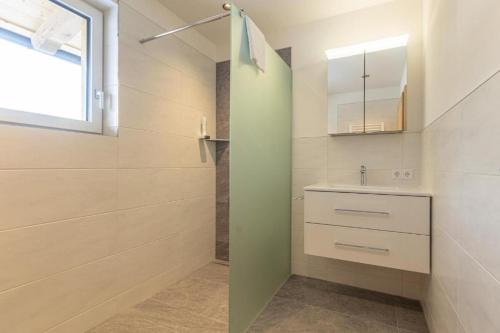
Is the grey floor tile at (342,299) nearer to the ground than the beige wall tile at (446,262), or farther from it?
nearer to the ground

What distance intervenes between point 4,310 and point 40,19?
156 centimetres

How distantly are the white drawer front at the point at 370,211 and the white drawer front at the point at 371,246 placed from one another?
44 mm

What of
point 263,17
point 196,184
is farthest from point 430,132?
point 196,184

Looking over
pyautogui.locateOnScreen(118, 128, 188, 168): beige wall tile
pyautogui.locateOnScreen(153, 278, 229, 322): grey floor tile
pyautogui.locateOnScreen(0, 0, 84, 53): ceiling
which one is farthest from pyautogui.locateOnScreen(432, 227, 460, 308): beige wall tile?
pyautogui.locateOnScreen(0, 0, 84, 53): ceiling

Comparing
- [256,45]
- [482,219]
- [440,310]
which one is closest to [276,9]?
[256,45]

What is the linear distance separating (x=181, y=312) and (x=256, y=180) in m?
1.07

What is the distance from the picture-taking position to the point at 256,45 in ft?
5.12

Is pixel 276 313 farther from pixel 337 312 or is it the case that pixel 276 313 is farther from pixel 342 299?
pixel 342 299

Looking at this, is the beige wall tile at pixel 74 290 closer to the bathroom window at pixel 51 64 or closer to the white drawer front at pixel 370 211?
the bathroom window at pixel 51 64

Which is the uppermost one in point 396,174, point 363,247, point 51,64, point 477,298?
point 51,64

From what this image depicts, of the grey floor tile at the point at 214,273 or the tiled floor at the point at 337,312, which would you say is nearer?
the tiled floor at the point at 337,312

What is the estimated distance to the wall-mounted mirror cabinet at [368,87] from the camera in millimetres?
1923

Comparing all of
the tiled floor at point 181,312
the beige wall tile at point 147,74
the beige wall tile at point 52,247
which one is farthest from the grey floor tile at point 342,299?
the beige wall tile at point 147,74

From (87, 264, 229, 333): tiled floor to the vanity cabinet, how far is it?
0.79 m
